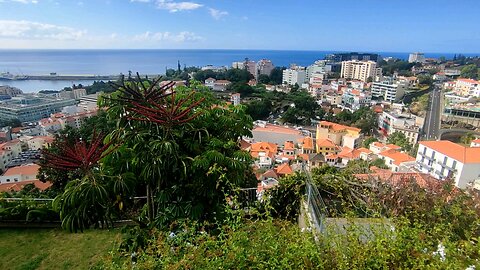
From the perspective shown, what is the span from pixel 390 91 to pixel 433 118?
1186cm

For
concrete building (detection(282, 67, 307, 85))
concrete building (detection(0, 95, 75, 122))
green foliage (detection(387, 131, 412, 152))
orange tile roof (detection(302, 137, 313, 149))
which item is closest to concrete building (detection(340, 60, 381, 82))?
concrete building (detection(282, 67, 307, 85))

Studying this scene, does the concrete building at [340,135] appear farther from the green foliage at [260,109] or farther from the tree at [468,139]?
the green foliage at [260,109]

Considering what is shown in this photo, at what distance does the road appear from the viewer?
28.3 m

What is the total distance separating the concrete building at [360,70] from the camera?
6119 cm

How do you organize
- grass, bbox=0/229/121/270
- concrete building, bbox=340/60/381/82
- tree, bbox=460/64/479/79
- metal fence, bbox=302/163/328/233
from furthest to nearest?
1. concrete building, bbox=340/60/381/82
2. tree, bbox=460/64/479/79
3. grass, bbox=0/229/121/270
4. metal fence, bbox=302/163/328/233

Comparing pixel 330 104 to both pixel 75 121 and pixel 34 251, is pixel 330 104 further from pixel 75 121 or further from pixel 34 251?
pixel 34 251

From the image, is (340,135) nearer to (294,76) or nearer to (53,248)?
(53,248)

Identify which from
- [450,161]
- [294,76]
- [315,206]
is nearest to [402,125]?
[450,161]

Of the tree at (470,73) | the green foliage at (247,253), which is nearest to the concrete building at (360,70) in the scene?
the tree at (470,73)

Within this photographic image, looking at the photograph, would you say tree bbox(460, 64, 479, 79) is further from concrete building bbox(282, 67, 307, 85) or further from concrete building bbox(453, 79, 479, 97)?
concrete building bbox(282, 67, 307, 85)

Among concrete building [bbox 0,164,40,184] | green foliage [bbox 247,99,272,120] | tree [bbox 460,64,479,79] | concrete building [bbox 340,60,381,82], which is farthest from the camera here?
concrete building [bbox 340,60,381,82]

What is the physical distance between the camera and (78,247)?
2918 mm

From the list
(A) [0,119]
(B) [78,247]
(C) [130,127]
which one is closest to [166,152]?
(C) [130,127]

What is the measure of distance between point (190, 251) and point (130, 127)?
130 cm
